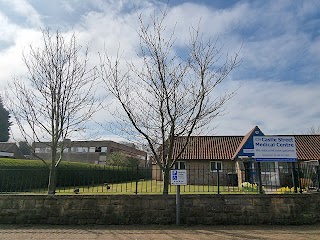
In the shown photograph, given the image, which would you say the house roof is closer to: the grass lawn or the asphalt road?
the grass lawn

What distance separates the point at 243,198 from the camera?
775 centimetres

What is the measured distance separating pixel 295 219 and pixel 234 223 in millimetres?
1835

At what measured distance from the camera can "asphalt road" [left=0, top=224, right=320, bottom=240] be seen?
6348mm

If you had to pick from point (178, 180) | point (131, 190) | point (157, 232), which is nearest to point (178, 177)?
point (178, 180)

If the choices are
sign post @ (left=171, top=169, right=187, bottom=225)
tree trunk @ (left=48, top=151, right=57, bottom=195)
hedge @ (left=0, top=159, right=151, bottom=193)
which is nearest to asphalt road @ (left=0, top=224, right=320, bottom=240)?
sign post @ (left=171, top=169, right=187, bottom=225)

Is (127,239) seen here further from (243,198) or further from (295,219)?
(295,219)

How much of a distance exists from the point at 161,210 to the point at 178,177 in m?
1.13

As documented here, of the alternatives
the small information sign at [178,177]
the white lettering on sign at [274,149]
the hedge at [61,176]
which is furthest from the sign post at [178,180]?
the white lettering on sign at [274,149]

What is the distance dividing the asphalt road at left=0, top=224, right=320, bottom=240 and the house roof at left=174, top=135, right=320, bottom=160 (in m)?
16.8

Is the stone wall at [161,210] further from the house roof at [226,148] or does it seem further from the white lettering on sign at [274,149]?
the house roof at [226,148]

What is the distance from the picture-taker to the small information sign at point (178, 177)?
24.6 feet

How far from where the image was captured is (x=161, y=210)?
25.2 ft

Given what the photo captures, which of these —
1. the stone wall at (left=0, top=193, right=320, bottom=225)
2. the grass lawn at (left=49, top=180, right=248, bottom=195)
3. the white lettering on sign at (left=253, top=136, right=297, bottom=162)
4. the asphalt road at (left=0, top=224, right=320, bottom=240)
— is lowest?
the asphalt road at (left=0, top=224, right=320, bottom=240)

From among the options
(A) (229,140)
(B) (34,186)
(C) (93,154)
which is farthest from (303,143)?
(C) (93,154)
